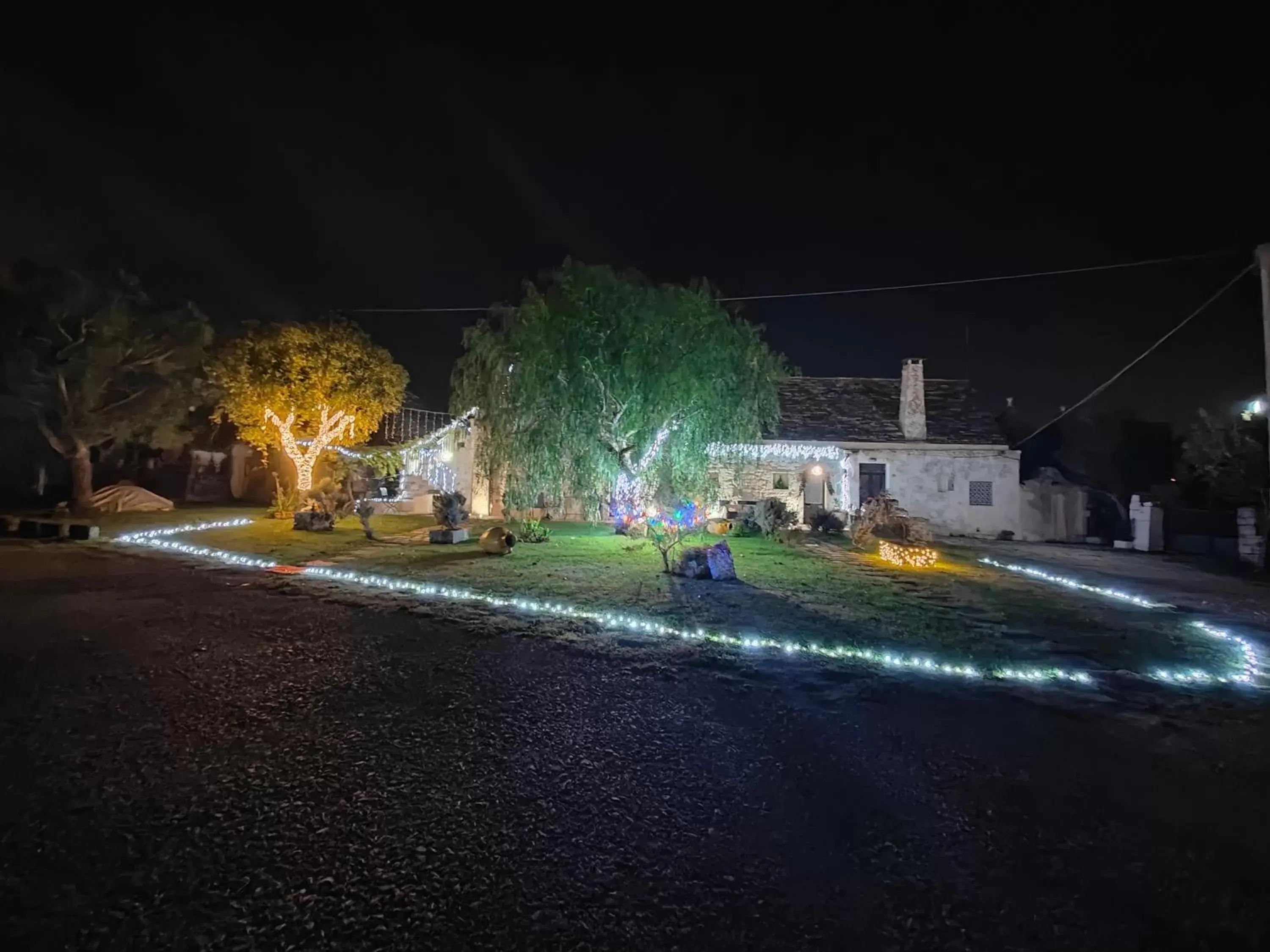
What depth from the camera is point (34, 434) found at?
24.7 meters

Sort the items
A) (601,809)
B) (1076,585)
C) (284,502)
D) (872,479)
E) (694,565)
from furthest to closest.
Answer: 1. (284,502)
2. (872,479)
3. (1076,585)
4. (694,565)
5. (601,809)

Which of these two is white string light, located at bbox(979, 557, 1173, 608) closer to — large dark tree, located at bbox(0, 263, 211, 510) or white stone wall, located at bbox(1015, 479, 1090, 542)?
white stone wall, located at bbox(1015, 479, 1090, 542)

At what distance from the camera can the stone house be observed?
19.6 metres

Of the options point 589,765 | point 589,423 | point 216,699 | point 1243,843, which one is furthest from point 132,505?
point 1243,843

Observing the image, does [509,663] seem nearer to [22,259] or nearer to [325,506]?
[325,506]

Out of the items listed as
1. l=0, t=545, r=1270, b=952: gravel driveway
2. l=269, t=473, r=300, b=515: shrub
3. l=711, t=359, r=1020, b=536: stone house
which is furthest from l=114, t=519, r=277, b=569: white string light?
l=711, t=359, r=1020, b=536: stone house

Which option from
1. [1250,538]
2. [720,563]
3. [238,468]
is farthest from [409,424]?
[1250,538]

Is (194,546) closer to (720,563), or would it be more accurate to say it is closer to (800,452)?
(720,563)

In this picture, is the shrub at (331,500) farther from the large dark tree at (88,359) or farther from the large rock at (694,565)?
the large rock at (694,565)

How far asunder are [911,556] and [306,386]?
55.6 feet

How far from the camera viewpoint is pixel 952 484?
19781 millimetres

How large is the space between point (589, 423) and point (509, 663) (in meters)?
8.27

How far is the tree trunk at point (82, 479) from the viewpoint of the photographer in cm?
1952

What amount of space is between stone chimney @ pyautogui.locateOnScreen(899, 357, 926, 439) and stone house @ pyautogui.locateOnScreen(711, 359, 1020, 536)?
27mm
